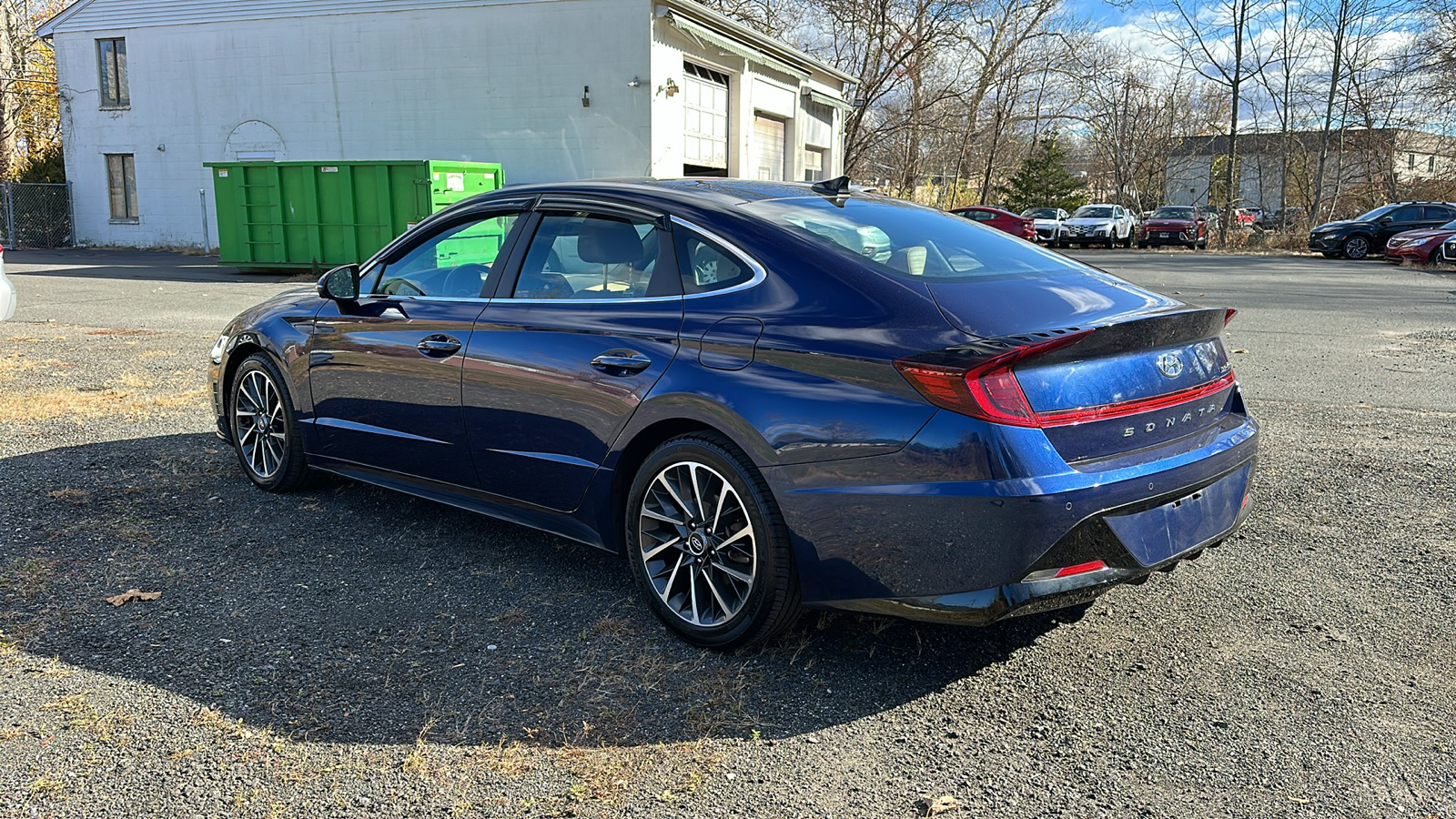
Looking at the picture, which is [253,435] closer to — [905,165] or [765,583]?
[765,583]

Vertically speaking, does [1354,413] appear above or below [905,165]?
below

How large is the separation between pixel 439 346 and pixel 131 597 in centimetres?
148

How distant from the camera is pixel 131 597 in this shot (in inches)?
160

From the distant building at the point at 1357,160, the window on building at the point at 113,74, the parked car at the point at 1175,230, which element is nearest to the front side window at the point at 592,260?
the window on building at the point at 113,74

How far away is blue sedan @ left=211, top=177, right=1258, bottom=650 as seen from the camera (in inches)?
119

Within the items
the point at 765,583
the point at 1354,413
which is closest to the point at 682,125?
the point at 1354,413

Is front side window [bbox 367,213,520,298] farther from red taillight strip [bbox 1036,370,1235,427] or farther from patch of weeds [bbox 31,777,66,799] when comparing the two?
red taillight strip [bbox 1036,370,1235,427]

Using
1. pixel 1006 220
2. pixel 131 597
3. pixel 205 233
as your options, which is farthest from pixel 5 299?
pixel 1006 220

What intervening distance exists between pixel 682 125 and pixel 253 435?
19.6 metres

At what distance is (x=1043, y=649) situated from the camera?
3643 millimetres

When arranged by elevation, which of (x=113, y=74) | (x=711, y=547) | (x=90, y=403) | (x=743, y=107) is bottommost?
(x=90, y=403)

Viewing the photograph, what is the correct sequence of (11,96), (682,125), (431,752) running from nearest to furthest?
(431,752) → (682,125) → (11,96)

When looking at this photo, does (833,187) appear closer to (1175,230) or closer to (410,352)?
(410,352)

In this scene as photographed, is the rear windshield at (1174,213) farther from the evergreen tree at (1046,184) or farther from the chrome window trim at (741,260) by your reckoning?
the chrome window trim at (741,260)
